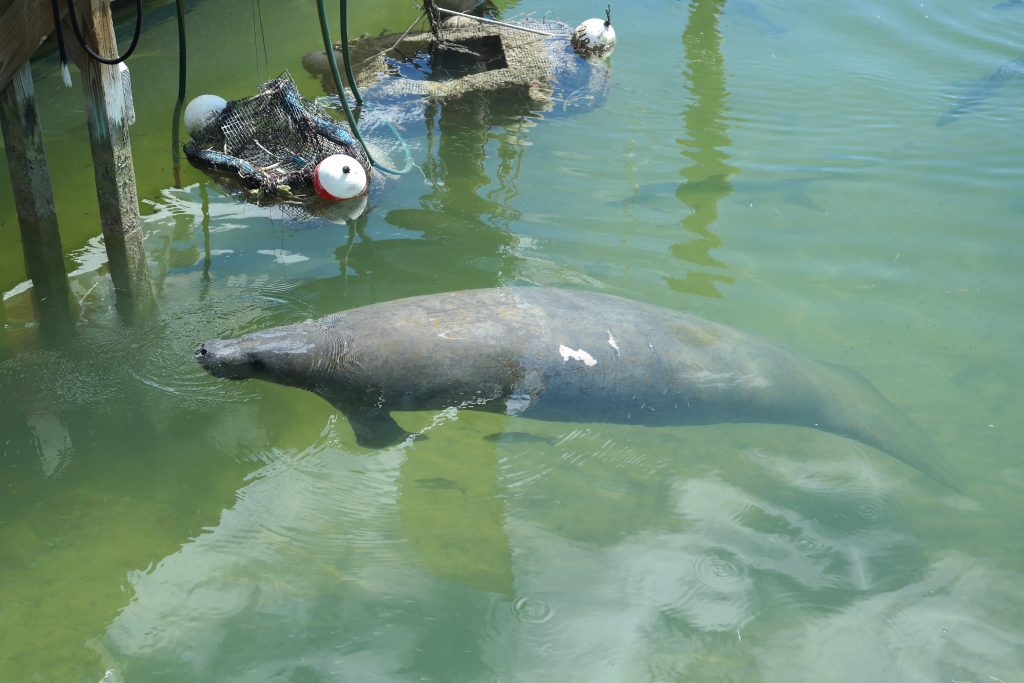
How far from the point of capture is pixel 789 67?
Answer: 11586 mm

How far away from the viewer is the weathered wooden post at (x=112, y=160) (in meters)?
6.02

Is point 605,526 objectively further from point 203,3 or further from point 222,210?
point 203,3

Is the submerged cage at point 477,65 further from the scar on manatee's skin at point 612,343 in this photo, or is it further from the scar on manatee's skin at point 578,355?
the scar on manatee's skin at point 578,355

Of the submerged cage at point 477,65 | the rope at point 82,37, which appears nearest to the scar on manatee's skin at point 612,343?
the rope at point 82,37

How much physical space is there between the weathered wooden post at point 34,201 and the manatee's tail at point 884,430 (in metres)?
5.37

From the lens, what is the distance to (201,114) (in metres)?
8.76

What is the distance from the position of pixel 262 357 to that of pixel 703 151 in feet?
19.6

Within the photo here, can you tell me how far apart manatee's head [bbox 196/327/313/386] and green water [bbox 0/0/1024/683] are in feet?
2.04

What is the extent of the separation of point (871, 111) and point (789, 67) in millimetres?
1632

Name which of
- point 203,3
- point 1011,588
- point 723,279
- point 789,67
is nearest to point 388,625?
point 1011,588

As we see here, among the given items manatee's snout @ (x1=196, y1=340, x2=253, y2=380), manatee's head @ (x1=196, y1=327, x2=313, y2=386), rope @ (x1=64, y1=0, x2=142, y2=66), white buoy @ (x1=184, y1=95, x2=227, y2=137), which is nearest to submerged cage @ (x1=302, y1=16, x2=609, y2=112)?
white buoy @ (x1=184, y1=95, x2=227, y2=137)

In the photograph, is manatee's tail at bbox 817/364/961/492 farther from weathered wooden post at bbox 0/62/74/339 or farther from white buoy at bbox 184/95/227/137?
white buoy at bbox 184/95/227/137

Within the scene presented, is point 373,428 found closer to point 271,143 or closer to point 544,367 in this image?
point 544,367

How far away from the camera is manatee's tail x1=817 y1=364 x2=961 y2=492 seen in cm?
572
